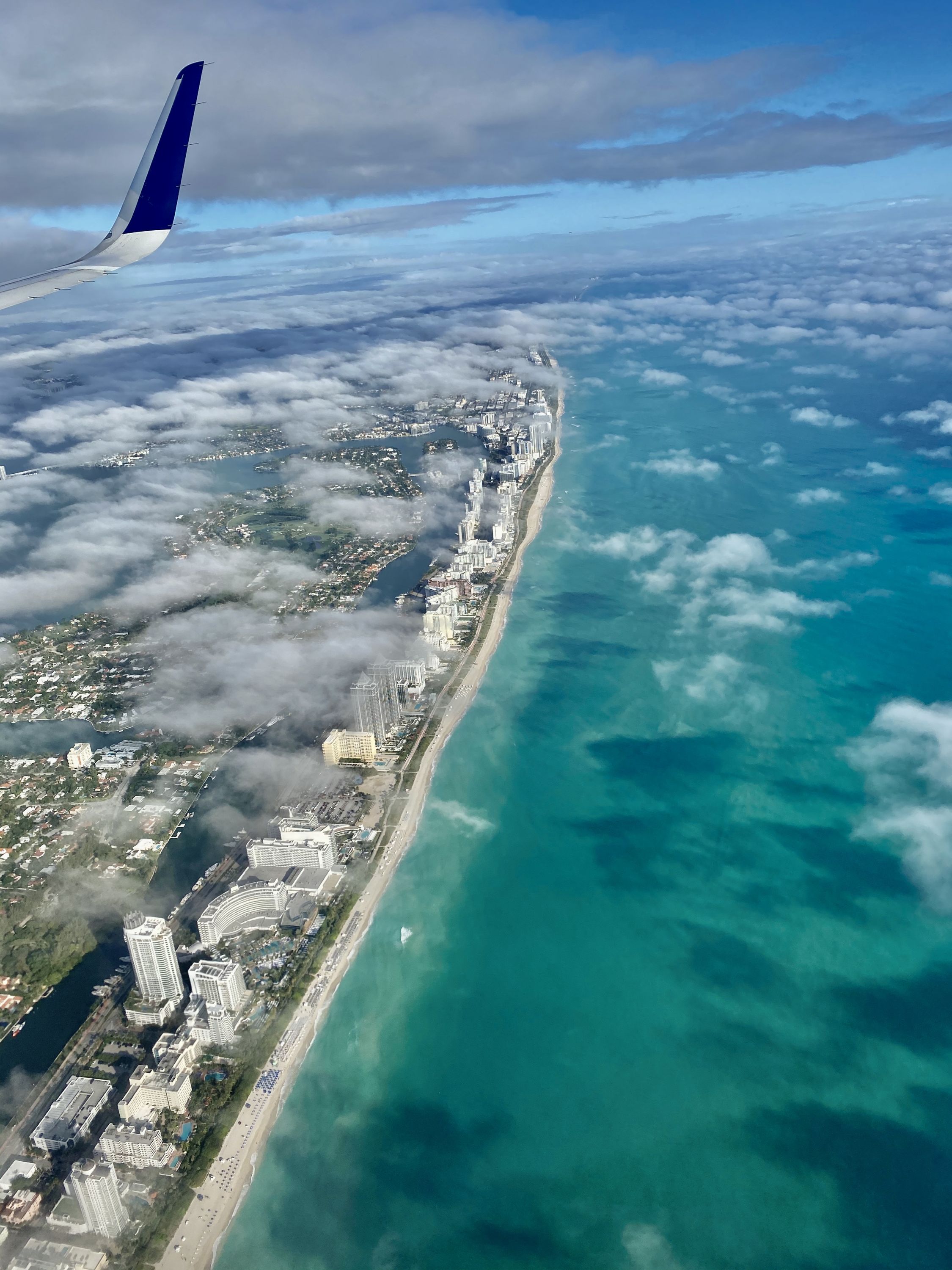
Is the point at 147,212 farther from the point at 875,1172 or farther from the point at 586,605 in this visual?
the point at 586,605

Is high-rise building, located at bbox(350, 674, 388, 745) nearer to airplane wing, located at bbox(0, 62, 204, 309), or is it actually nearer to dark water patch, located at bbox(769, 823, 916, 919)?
dark water patch, located at bbox(769, 823, 916, 919)

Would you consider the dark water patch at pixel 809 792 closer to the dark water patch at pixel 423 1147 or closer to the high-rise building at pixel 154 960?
the dark water patch at pixel 423 1147

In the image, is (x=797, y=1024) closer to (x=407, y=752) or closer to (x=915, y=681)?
(x=407, y=752)

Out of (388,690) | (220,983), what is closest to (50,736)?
(388,690)

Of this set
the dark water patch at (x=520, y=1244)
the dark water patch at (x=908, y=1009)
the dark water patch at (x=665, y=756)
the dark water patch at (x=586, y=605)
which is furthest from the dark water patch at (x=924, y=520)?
the dark water patch at (x=520, y=1244)

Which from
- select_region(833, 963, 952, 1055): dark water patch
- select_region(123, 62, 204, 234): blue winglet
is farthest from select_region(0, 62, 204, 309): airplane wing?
select_region(833, 963, 952, 1055): dark water patch
